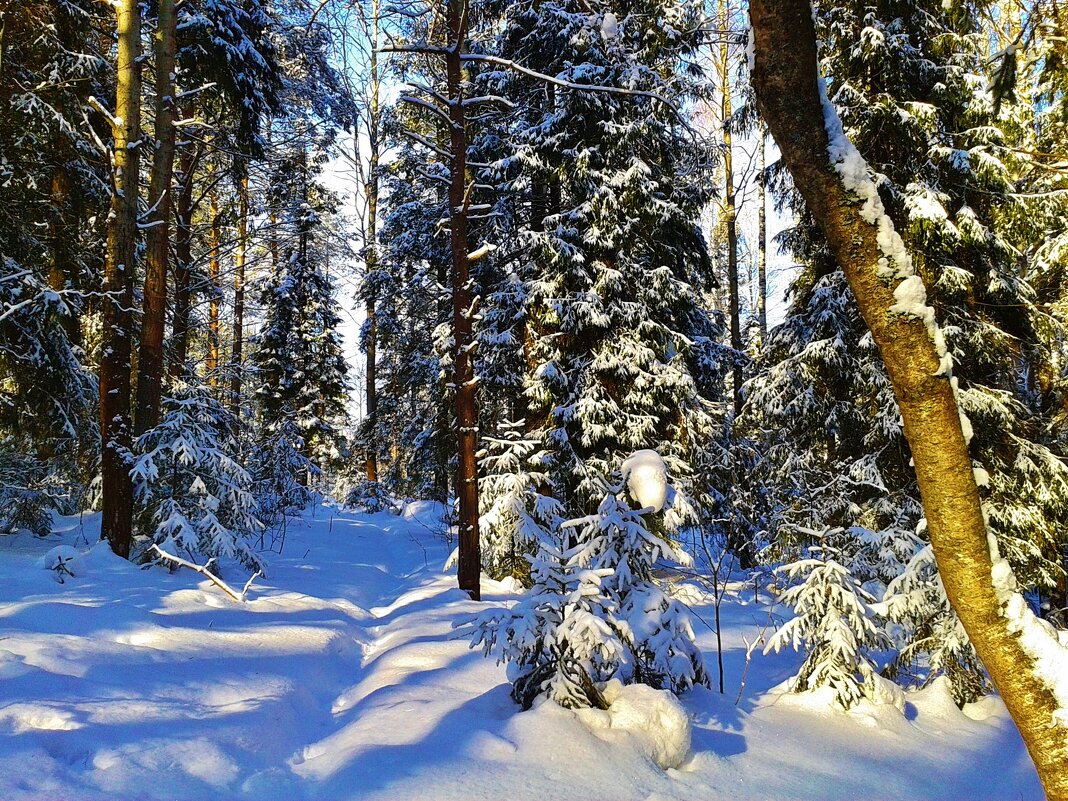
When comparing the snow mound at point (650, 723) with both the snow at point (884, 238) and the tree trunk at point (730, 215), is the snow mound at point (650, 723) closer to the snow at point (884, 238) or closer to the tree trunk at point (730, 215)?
the snow at point (884, 238)

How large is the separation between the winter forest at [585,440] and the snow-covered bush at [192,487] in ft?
0.21

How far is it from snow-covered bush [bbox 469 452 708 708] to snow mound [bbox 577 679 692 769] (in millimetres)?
143

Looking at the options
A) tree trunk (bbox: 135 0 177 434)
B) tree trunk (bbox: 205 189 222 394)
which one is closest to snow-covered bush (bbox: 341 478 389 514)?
tree trunk (bbox: 205 189 222 394)

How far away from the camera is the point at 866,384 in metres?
7.37

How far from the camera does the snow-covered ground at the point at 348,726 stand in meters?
2.91

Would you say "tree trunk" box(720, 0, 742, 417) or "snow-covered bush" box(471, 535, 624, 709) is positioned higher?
"tree trunk" box(720, 0, 742, 417)

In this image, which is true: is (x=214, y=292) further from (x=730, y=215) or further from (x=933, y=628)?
(x=933, y=628)

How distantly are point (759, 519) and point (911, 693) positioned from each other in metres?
6.42

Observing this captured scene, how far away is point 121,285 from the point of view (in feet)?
24.9

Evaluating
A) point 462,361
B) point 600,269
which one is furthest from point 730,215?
point 462,361

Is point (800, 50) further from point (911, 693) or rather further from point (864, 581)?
point (864, 581)

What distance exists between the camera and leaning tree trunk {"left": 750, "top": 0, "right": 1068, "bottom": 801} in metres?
2.24

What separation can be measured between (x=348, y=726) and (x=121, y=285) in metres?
6.43

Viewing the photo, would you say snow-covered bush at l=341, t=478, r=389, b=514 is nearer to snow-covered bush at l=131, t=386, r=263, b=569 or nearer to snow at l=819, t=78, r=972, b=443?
snow-covered bush at l=131, t=386, r=263, b=569
